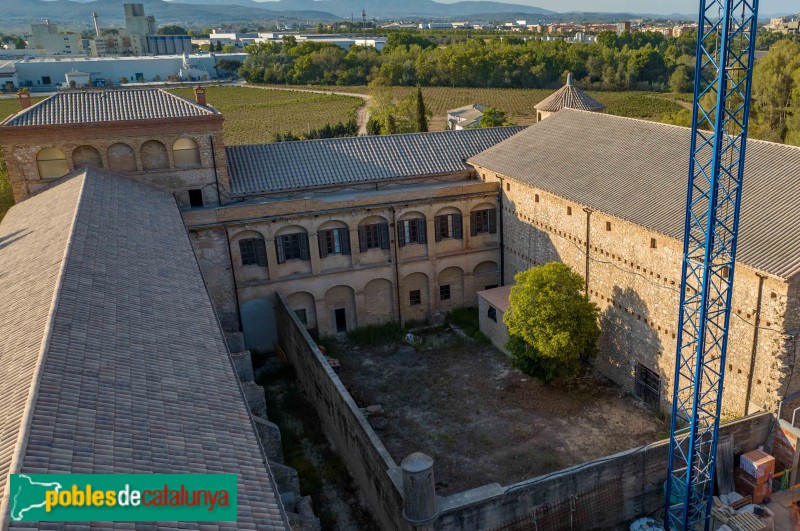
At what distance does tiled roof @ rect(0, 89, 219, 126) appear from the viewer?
29487 mm

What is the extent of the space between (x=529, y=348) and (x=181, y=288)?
542 inches

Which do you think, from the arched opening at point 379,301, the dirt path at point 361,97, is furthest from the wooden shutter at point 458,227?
the dirt path at point 361,97

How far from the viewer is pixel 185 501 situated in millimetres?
10352

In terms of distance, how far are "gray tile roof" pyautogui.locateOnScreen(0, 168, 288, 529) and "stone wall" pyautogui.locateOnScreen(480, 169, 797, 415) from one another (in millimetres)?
15324

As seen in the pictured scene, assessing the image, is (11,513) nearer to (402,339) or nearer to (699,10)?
(699,10)

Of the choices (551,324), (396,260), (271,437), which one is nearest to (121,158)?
(396,260)

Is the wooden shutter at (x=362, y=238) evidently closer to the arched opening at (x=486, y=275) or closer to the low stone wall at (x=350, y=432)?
the low stone wall at (x=350, y=432)

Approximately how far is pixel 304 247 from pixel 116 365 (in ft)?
62.2

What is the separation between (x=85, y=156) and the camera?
30391 millimetres

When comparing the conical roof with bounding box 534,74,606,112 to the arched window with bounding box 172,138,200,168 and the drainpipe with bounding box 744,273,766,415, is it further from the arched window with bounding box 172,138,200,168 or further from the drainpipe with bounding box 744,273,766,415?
the drainpipe with bounding box 744,273,766,415

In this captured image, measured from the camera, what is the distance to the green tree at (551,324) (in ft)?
83.8

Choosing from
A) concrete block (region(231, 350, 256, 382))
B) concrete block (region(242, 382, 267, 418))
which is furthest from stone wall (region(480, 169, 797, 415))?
concrete block (region(231, 350, 256, 382))

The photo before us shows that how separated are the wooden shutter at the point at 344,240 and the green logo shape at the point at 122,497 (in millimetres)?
22063

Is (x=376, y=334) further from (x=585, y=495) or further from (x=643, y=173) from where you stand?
(x=585, y=495)
